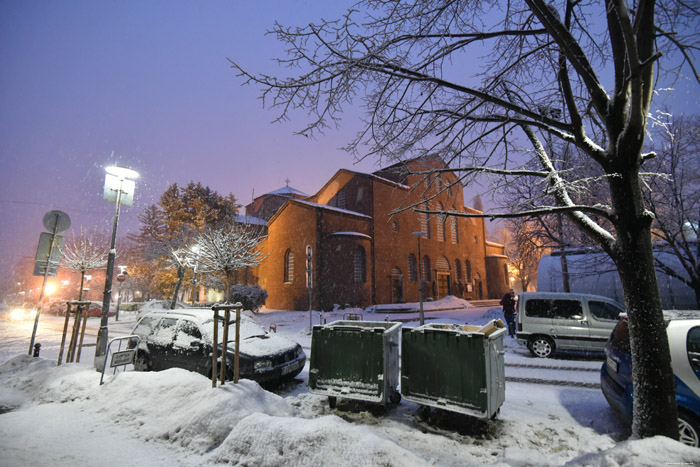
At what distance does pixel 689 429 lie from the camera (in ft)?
12.2

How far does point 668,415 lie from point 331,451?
3478 millimetres

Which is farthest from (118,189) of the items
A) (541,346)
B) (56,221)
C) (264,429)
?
(541,346)

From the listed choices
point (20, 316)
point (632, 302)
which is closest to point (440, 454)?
point (632, 302)

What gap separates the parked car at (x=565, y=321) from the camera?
28.7 ft

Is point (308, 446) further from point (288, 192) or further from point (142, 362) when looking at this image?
point (288, 192)

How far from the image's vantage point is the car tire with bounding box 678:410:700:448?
12.0 feet

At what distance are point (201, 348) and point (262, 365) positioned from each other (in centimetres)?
129

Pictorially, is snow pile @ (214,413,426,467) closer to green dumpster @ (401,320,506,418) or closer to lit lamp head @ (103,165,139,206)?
green dumpster @ (401,320,506,418)

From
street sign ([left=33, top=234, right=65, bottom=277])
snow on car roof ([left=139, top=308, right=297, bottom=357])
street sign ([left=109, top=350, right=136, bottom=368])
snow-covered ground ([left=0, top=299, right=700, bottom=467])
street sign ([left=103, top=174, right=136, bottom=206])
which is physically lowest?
snow-covered ground ([left=0, top=299, right=700, bottom=467])

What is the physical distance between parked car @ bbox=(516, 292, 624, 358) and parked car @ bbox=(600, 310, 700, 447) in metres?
4.67

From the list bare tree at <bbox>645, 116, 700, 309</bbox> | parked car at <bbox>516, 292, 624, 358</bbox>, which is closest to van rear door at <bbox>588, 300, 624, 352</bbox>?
parked car at <bbox>516, 292, 624, 358</bbox>

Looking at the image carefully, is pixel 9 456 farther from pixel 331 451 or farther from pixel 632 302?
pixel 632 302

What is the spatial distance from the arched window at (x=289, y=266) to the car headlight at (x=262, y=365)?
64.8ft

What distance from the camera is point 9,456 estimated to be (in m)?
3.13
